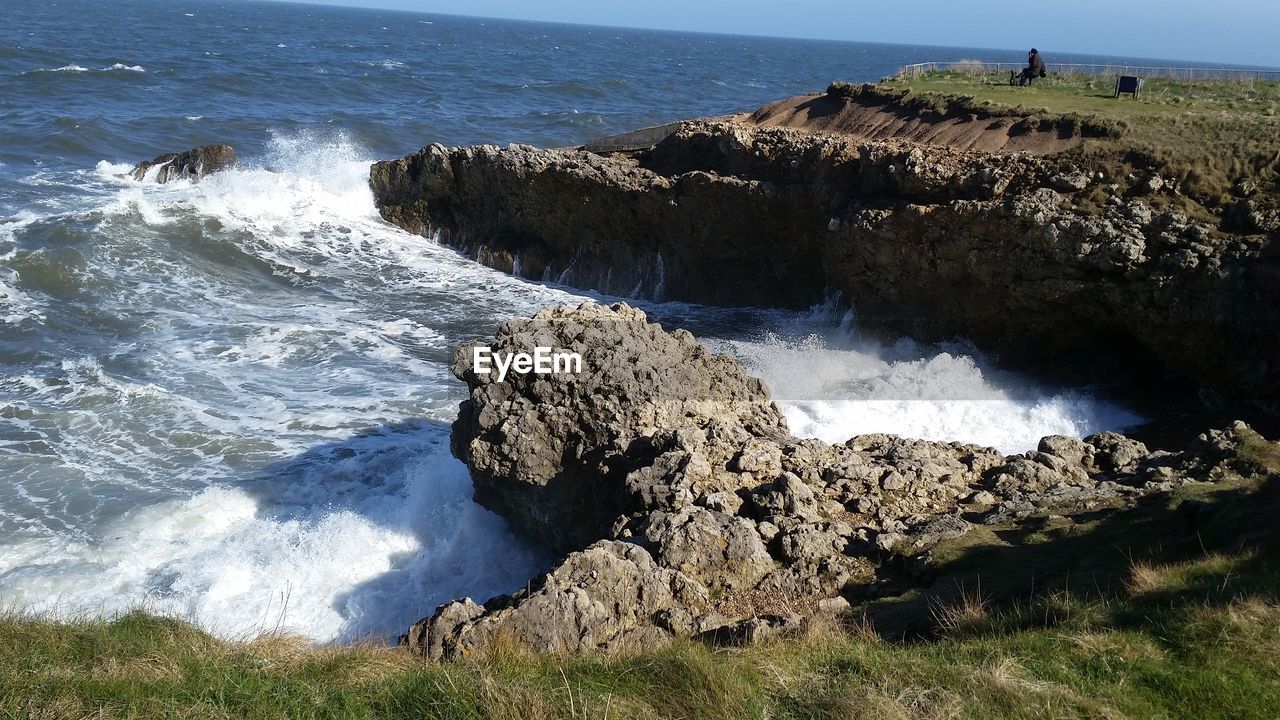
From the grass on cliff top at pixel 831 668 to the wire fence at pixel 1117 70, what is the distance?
19.7m

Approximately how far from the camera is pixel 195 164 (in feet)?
98.4

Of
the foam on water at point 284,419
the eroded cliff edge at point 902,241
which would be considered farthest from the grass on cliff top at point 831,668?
the eroded cliff edge at point 902,241

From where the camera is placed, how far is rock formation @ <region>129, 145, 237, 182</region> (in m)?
29.8

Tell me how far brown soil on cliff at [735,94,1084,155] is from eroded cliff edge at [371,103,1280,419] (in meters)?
0.71

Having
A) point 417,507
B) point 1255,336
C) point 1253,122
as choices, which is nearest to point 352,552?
point 417,507

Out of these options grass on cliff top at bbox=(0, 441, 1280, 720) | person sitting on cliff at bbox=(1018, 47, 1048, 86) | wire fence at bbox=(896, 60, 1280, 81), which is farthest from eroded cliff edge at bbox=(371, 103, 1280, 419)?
grass on cliff top at bbox=(0, 441, 1280, 720)

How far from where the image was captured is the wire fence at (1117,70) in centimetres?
2358

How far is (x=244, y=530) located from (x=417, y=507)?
6.92 feet

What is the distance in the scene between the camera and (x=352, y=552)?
1146 centimetres

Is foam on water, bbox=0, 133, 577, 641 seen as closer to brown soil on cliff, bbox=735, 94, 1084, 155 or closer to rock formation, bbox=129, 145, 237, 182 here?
rock formation, bbox=129, 145, 237, 182

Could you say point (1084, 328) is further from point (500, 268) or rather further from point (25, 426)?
point (25, 426)

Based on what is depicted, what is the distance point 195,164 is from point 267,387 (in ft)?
54.4

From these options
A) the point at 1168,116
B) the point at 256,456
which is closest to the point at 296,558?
the point at 256,456

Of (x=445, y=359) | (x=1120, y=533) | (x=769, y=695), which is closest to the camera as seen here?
(x=769, y=695)
